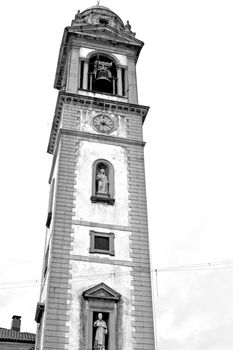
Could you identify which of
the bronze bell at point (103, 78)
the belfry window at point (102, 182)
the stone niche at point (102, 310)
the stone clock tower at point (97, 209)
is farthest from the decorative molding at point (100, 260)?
the bronze bell at point (103, 78)

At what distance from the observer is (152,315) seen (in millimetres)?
22859

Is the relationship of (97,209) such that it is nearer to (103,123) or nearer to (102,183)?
(102,183)

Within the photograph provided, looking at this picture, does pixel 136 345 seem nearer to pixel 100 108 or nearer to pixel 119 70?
pixel 100 108

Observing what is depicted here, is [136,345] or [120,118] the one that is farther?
[120,118]

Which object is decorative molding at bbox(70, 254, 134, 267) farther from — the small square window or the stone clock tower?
the small square window

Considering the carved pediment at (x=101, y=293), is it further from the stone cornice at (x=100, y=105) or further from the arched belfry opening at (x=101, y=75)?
the arched belfry opening at (x=101, y=75)

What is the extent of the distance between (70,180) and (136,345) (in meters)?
9.51

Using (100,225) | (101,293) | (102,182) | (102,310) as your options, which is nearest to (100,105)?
(102,182)

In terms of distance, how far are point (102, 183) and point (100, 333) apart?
859 cm

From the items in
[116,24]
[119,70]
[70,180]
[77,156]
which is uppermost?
[116,24]

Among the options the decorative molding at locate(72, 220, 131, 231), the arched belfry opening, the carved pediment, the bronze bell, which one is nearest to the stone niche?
the carved pediment

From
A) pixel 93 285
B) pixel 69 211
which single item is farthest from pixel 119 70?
pixel 93 285

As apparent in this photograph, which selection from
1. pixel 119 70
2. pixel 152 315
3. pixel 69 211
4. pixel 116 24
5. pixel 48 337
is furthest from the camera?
pixel 116 24

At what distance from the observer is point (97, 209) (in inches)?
1024
